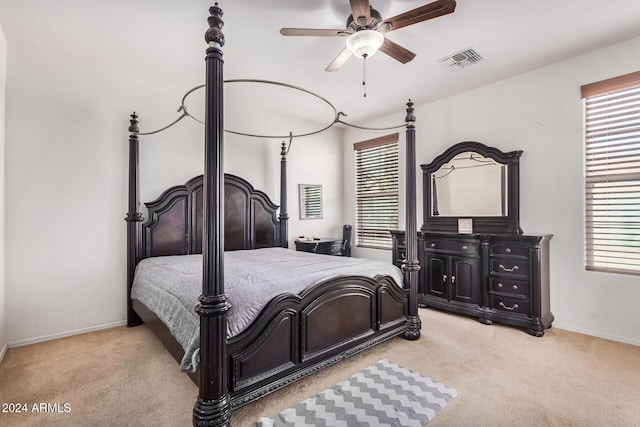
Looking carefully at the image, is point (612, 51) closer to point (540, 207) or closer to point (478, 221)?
point (540, 207)

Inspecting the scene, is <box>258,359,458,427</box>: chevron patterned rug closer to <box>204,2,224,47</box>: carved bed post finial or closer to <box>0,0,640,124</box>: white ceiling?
<box>204,2,224,47</box>: carved bed post finial

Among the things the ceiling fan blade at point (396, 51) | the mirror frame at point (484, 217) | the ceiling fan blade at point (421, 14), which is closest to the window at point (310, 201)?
the mirror frame at point (484, 217)

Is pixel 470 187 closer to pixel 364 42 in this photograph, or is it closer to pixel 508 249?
pixel 508 249

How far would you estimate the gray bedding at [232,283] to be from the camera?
189 cm

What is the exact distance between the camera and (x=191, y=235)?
12.5 ft

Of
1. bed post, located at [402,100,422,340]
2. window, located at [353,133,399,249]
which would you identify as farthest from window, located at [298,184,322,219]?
bed post, located at [402,100,422,340]

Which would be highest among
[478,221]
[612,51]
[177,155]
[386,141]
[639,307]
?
[612,51]

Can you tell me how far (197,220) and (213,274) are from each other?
2.38m

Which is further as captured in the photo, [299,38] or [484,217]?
[484,217]

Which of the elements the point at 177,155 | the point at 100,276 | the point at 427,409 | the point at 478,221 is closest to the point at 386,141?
the point at 478,221

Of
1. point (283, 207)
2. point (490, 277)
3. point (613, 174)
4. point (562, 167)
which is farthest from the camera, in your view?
point (283, 207)

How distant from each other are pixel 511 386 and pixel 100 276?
4007mm

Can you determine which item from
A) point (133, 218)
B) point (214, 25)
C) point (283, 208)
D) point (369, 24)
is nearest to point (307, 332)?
point (214, 25)

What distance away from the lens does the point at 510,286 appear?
10.9 ft
